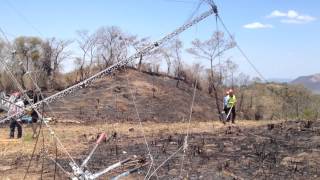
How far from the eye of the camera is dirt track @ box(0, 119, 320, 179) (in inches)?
558

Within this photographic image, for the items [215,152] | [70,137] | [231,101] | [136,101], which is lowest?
[215,152]

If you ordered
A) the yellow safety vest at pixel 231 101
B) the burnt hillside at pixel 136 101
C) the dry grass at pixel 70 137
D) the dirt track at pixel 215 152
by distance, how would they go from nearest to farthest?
the dirt track at pixel 215 152 < the dry grass at pixel 70 137 < the yellow safety vest at pixel 231 101 < the burnt hillside at pixel 136 101

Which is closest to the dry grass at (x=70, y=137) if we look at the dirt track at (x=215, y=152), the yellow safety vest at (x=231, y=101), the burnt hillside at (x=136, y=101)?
the dirt track at (x=215, y=152)

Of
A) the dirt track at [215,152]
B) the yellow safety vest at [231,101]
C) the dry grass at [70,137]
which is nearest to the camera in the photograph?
the dirt track at [215,152]

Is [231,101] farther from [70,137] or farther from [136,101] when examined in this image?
[136,101]

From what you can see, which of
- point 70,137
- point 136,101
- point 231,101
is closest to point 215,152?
point 70,137

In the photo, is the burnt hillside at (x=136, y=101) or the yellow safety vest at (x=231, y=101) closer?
the yellow safety vest at (x=231, y=101)

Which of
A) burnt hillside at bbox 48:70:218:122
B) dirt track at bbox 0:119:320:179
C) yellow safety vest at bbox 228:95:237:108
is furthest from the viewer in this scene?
burnt hillside at bbox 48:70:218:122

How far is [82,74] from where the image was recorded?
42.1m

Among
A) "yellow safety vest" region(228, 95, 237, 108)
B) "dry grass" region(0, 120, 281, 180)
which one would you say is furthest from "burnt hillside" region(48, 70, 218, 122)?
"yellow safety vest" region(228, 95, 237, 108)

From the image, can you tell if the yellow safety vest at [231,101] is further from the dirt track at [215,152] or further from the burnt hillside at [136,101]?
the burnt hillside at [136,101]

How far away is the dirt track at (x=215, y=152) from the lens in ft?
46.5

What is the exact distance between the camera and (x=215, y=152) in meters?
17.0

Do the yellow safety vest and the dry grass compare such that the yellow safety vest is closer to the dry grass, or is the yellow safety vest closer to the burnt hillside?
the dry grass
